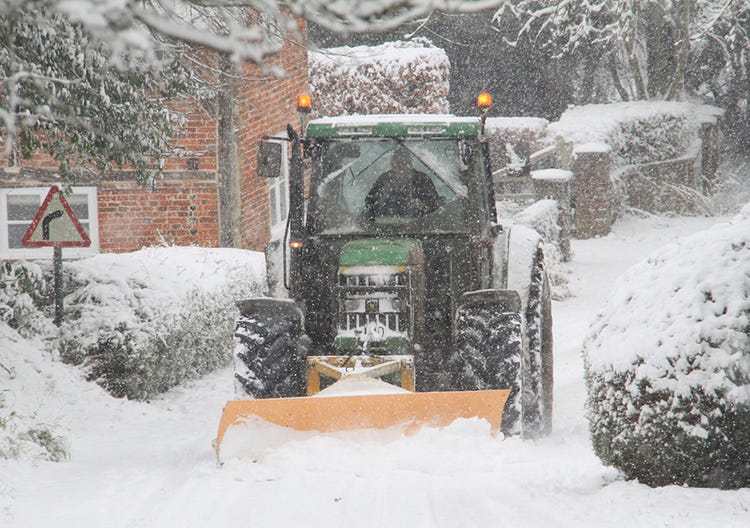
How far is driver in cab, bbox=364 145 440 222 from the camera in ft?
24.8

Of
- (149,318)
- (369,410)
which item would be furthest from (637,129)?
(369,410)

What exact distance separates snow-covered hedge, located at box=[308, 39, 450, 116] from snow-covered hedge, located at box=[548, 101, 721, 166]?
2.76 m

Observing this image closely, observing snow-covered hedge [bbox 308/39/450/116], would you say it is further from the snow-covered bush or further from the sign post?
the snow-covered bush

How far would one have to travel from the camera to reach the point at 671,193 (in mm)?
23547

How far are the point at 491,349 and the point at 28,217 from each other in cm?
923

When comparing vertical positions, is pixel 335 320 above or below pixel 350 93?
below

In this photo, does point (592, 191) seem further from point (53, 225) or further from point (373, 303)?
point (373, 303)

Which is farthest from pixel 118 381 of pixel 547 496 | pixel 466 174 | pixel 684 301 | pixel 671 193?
pixel 671 193

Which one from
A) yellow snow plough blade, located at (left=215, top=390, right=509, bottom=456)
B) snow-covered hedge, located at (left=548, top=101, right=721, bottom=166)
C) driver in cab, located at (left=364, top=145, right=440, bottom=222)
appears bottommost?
yellow snow plough blade, located at (left=215, top=390, right=509, bottom=456)

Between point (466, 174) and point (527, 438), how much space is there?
1885 mm

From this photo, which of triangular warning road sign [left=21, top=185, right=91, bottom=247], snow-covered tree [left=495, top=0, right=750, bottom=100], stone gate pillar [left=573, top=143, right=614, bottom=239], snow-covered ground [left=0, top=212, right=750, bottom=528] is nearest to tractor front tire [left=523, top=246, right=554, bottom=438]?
snow-covered ground [left=0, top=212, right=750, bottom=528]

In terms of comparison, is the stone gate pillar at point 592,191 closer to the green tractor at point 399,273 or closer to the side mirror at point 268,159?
the green tractor at point 399,273

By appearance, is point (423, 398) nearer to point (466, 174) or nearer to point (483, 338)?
point (483, 338)

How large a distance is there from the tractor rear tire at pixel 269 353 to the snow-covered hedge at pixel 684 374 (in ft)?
6.60
